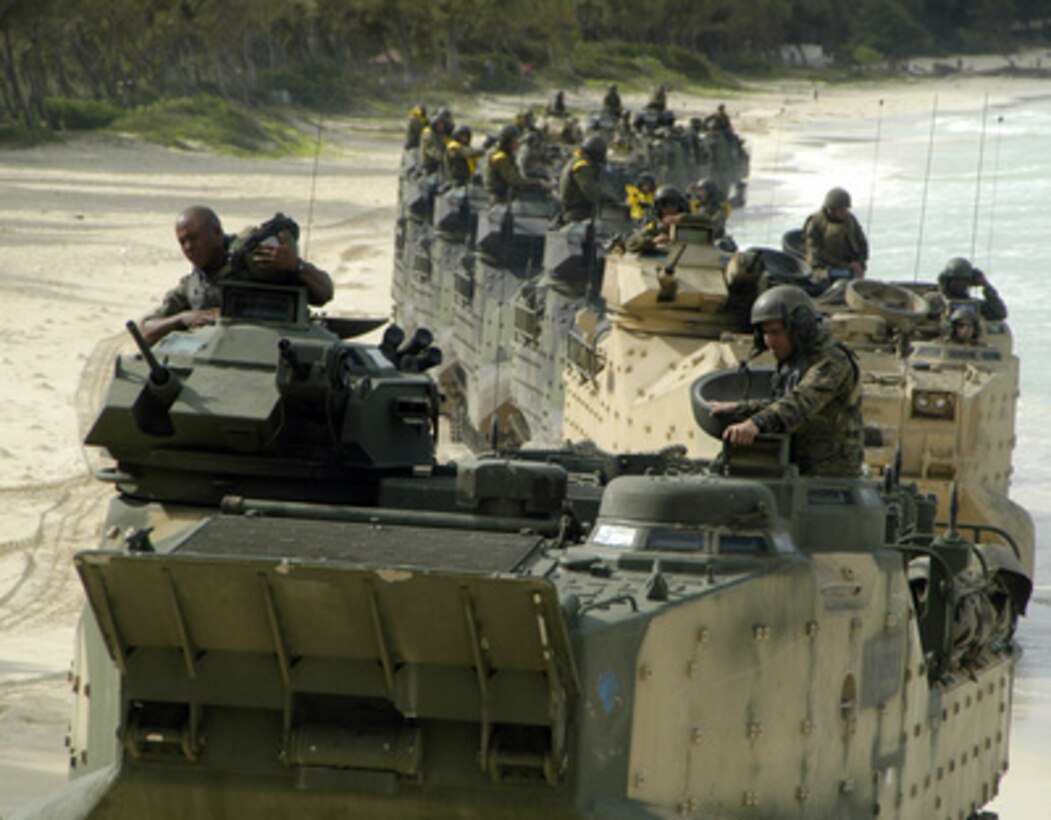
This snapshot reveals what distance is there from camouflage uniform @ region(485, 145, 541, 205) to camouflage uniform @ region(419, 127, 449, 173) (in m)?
4.53

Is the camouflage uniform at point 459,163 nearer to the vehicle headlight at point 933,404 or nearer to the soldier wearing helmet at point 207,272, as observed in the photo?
the vehicle headlight at point 933,404

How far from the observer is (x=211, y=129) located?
58.7m

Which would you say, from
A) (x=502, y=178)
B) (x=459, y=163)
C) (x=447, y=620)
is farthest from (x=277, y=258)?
(x=459, y=163)

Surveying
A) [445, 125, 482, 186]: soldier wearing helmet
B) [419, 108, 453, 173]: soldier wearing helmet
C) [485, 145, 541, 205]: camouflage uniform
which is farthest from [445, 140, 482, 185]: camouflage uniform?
[485, 145, 541, 205]: camouflage uniform

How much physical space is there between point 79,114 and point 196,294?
48.8 m

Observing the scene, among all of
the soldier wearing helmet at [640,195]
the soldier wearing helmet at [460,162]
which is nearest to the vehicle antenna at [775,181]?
the soldier wearing helmet at [460,162]

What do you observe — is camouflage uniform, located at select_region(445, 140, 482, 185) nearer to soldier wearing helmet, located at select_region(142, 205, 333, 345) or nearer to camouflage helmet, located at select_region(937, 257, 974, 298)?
camouflage helmet, located at select_region(937, 257, 974, 298)

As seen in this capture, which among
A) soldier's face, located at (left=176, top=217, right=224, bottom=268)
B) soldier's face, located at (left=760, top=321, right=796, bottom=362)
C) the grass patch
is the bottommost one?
the grass patch

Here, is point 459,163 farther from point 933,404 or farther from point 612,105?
point 933,404

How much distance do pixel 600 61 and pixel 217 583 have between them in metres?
89.1

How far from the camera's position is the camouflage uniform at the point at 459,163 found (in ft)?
111

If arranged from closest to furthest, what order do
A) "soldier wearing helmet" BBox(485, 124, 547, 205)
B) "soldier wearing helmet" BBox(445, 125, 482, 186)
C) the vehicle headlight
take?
the vehicle headlight → "soldier wearing helmet" BBox(485, 124, 547, 205) → "soldier wearing helmet" BBox(445, 125, 482, 186)

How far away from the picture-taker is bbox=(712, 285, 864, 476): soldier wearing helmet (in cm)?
1057

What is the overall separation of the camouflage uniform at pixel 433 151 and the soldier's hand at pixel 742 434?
25488 millimetres
